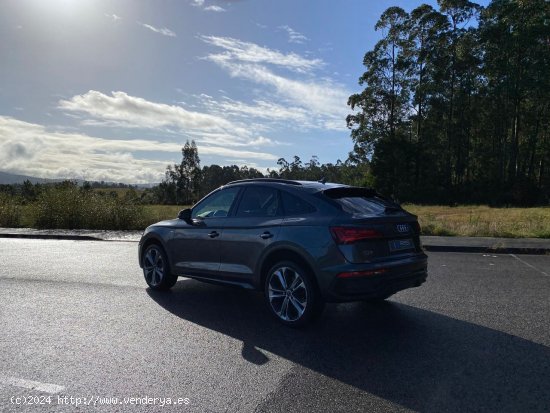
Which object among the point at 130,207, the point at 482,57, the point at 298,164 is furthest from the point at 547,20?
the point at 298,164

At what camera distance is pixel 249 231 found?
5.93 m

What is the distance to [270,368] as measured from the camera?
4.27 meters

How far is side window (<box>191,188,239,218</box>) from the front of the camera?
6.49 m

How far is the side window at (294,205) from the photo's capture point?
5500 millimetres

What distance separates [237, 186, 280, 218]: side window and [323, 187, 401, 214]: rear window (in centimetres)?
71

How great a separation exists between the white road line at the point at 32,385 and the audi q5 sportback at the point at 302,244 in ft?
8.36

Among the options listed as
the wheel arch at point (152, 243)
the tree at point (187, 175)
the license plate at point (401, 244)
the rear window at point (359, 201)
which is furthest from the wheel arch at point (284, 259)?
the tree at point (187, 175)

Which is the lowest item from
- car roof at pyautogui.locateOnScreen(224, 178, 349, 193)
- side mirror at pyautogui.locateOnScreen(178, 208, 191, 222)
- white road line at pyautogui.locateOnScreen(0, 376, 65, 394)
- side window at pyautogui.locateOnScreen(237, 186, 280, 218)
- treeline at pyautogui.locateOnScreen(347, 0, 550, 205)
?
white road line at pyautogui.locateOnScreen(0, 376, 65, 394)

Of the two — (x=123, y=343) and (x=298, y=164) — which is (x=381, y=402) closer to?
(x=123, y=343)

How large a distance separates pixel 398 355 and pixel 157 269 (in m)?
4.22

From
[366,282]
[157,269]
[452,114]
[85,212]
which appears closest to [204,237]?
[157,269]

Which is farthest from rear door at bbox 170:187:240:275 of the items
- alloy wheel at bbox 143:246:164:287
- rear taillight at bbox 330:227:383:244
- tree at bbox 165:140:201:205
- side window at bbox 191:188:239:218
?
tree at bbox 165:140:201:205

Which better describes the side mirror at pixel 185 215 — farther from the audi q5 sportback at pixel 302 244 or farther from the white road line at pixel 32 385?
the white road line at pixel 32 385

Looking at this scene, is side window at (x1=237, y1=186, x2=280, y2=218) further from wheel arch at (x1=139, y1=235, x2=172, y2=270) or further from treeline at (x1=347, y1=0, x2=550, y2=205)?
treeline at (x1=347, y1=0, x2=550, y2=205)
